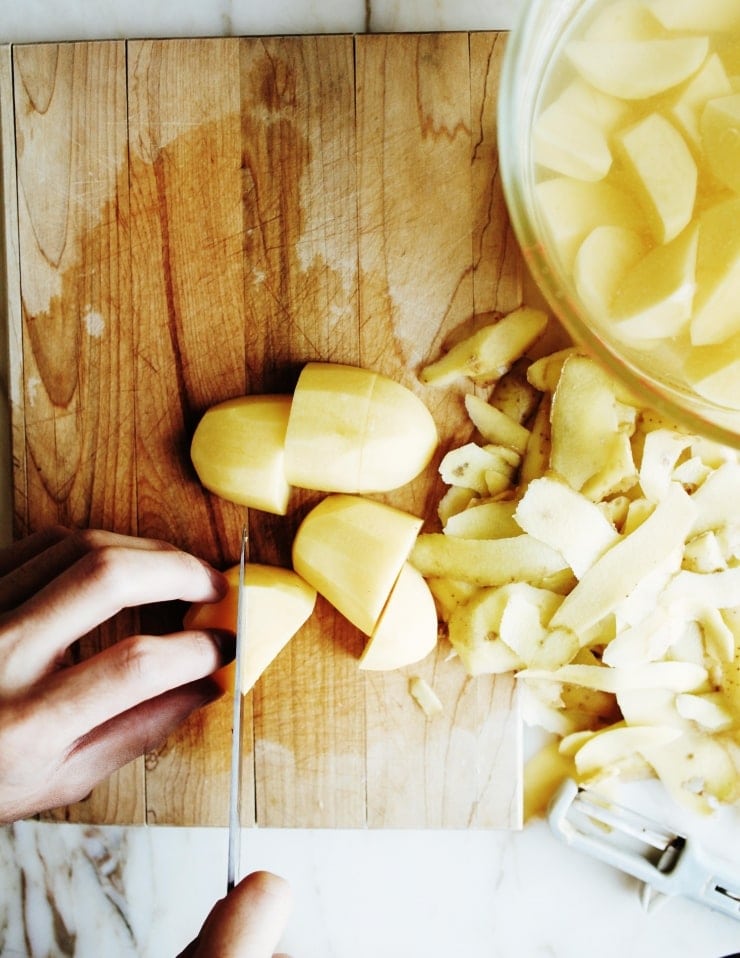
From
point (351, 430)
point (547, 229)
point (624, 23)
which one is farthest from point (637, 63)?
point (351, 430)

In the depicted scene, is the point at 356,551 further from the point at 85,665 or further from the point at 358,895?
the point at 358,895

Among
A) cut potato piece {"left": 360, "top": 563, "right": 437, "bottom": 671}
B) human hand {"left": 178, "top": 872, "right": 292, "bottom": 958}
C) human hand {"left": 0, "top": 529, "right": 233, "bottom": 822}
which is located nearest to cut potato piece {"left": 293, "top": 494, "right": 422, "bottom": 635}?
cut potato piece {"left": 360, "top": 563, "right": 437, "bottom": 671}

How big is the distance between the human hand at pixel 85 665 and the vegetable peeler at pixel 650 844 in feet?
1.64

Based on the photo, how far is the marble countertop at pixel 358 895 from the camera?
3.95ft

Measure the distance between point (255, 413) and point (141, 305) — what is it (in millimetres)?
218

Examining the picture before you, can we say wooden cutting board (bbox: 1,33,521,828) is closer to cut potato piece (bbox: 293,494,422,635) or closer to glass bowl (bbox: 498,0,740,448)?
cut potato piece (bbox: 293,494,422,635)

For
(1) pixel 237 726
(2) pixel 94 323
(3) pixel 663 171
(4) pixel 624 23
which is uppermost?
(4) pixel 624 23

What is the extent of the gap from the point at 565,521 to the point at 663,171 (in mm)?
414

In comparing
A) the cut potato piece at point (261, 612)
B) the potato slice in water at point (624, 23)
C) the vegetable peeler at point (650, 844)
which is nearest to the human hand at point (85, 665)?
the cut potato piece at point (261, 612)

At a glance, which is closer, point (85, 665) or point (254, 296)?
point (85, 665)

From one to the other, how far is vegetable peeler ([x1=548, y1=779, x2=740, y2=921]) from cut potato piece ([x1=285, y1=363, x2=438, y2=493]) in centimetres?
50

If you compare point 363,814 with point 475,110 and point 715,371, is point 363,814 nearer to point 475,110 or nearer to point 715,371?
point 715,371

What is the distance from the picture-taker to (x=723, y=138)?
791 mm

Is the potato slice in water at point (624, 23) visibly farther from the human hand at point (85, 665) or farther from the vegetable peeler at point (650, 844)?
the vegetable peeler at point (650, 844)
